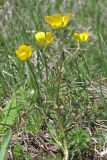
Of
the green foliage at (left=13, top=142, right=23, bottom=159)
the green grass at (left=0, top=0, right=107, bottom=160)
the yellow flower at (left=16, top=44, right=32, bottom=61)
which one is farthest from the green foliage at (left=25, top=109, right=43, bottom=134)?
the yellow flower at (left=16, top=44, right=32, bottom=61)

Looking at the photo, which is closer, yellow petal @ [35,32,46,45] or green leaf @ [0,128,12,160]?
green leaf @ [0,128,12,160]

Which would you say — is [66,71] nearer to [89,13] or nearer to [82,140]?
[82,140]

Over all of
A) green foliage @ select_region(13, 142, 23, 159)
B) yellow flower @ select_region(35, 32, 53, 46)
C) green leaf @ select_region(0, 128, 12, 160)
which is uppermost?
yellow flower @ select_region(35, 32, 53, 46)

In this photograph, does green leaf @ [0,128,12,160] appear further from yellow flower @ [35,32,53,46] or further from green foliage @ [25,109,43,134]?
yellow flower @ [35,32,53,46]

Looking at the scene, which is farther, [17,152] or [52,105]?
[52,105]

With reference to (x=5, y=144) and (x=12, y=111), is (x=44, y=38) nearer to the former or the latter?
(x=12, y=111)

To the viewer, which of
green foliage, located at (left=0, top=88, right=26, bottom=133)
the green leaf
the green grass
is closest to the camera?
the green leaf

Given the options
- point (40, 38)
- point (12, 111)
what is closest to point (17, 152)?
point (12, 111)

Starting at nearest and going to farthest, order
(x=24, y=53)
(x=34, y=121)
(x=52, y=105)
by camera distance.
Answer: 1. (x=24, y=53)
2. (x=34, y=121)
3. (x=52, y=105)

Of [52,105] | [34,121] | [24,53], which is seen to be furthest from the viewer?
[52,105]

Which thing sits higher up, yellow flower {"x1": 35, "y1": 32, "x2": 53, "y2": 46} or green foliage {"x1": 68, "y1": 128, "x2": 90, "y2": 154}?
yellow flower {"x1": 35, "y1": 32, "x2": 53, "y2": 46}

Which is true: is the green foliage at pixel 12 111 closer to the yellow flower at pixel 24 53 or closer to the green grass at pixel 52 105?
the green grass at pixel 52 105

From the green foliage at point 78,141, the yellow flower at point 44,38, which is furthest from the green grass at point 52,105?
the yellow flower at point 44,38
